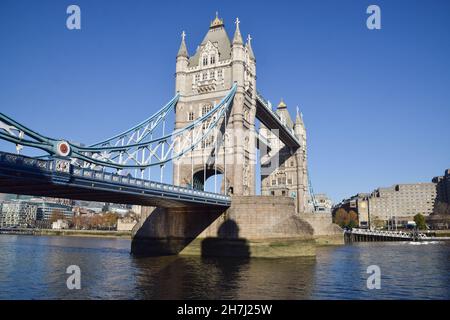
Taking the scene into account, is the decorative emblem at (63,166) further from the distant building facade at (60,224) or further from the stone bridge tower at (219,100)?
the distant building facade at (60,224)

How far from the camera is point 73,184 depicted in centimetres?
2241

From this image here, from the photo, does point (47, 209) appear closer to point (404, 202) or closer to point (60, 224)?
point (60, 224)

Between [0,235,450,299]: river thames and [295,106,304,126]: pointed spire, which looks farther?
[295,106,304,126]: pointed spire

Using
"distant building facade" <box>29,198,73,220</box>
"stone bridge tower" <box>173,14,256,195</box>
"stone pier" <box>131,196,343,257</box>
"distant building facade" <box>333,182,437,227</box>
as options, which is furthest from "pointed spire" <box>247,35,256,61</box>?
"distant building facade" <box>29,198,73,220</box>

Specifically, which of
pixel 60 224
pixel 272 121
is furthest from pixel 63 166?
pixel 60 224

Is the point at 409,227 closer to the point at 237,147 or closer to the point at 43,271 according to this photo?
the point at 237,147

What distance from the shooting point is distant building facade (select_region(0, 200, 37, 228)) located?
171250 millimetres

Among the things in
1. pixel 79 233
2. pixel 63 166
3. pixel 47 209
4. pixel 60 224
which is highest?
pixel 63 166

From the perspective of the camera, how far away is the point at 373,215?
148 meters

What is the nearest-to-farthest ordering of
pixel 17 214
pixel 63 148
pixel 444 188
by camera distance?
pixel 63 148 → pixel 444 188 → pixel 17 214

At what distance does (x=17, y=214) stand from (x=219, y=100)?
161 m

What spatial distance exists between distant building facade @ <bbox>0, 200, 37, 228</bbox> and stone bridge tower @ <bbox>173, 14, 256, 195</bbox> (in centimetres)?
14831

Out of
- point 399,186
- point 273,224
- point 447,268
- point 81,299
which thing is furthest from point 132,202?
point 399,186

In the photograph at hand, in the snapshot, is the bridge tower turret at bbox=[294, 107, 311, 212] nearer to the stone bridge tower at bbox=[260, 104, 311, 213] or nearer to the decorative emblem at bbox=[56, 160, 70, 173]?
the stone bridge tower at bbox=[260, 104, 311, 213]
